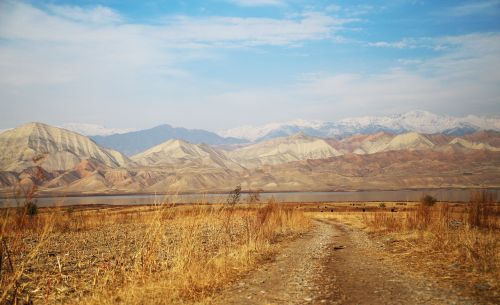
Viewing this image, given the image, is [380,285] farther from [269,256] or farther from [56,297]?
[56,297]

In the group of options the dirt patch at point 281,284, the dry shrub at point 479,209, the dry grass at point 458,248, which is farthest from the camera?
the dry shrub at point 479,209

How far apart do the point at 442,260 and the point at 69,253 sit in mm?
14229

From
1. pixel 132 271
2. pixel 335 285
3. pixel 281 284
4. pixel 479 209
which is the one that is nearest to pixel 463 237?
pixel 335 285

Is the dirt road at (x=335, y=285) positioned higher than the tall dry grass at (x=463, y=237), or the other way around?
the tall dry grass at (x=463, y=237)

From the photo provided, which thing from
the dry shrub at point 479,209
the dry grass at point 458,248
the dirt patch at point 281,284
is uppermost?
the dry shrub at point 479,209

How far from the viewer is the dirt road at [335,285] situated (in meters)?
7.91

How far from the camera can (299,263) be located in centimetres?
1270

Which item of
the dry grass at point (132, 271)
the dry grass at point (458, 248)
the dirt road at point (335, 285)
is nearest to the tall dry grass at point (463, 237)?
the dry grass at point (458, 248)

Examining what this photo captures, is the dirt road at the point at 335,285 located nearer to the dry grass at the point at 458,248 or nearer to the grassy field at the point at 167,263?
the grassy field at the point at 167,263

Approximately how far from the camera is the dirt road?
7906mm

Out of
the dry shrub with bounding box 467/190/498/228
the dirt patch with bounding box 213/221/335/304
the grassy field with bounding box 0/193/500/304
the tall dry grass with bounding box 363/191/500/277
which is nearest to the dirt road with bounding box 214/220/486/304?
the dirt patch with bounding box 213/221/335/304

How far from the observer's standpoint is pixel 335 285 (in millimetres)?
9234

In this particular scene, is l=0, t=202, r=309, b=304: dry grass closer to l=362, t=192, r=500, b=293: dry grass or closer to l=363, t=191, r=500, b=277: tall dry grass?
l=362, t=192, r=500, b=293: dry grass

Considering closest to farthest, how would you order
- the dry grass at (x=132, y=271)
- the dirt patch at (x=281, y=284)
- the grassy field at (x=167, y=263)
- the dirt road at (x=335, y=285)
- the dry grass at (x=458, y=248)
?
the dirt road at (x=335, y=285)
the dry grass at (x=132, y=271)
the dirt patch at (x=281, y=284)
the grassy field at (x=167, y=263)
the dry grass at (x=458, y=248)
